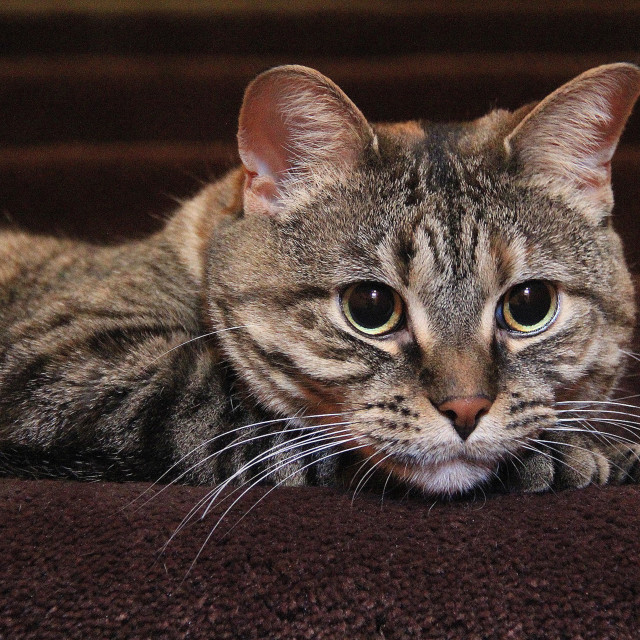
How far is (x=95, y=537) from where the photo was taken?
922 millimetres

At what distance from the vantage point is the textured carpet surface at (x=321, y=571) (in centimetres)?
83

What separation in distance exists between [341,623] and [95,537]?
337mm

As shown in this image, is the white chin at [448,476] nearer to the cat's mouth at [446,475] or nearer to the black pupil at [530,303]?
the cat's mouth at [446,475]

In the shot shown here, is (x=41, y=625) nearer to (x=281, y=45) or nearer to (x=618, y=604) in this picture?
(x=618, y=604)

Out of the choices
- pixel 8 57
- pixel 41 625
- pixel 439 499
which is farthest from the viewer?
pixel 8 57

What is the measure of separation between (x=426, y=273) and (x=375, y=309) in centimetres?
9

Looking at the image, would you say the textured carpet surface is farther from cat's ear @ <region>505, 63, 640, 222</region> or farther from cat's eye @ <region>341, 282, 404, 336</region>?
cat's ear @ <region>505, 63, 640, 222</region>

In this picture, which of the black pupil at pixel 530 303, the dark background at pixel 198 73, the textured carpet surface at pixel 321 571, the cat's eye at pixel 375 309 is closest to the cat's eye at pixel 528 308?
the black pupil at pixel 530 303

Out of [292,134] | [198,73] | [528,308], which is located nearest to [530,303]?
[528,308]

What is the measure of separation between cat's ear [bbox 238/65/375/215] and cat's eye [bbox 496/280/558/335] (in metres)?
0.34

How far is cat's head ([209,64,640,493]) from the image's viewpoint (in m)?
0.99

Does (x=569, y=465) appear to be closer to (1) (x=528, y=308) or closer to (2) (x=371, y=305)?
(1) (x=528, y=308)

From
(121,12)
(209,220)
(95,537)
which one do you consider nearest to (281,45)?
(121,12)

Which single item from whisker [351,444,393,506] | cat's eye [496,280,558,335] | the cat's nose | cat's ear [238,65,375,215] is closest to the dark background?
cat's ear [238,65,375,215]
